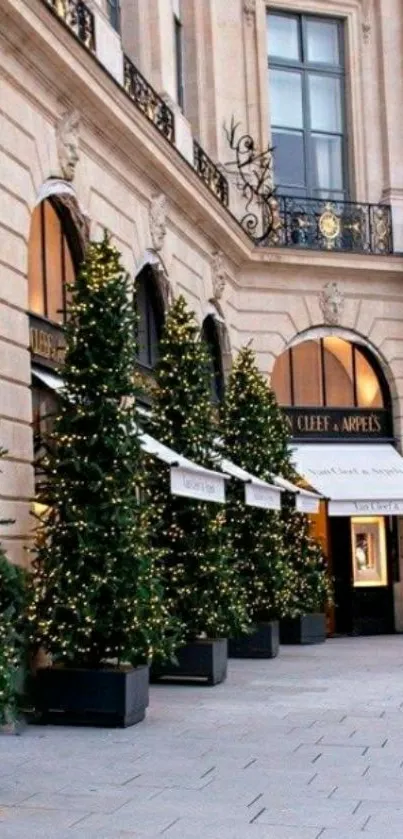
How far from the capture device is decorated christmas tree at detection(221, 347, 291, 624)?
17.8 meters

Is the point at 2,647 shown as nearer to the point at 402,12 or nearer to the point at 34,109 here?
the point at 34,109

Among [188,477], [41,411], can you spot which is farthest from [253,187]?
[41,411]

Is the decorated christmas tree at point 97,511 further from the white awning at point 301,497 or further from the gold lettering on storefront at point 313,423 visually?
the gold lettering on storefront at point 313,423

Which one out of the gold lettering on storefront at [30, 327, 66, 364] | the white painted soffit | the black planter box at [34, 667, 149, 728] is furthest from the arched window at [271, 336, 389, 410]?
the black planter box at [34, 667, 149, 728]

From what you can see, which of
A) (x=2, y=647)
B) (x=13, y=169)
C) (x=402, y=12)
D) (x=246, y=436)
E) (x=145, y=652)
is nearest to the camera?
(x=2, y=647)

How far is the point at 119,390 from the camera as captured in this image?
11.5 metres

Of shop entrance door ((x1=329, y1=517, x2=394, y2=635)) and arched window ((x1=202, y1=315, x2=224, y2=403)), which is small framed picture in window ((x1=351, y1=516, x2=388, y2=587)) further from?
arched window ((x1=202, y1=315, x2=224, y2=403))

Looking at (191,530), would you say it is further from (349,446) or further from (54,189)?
(349,446)

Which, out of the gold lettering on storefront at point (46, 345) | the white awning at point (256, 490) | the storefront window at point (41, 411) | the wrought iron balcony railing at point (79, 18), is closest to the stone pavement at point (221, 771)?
the storefront window at point (41, 411)

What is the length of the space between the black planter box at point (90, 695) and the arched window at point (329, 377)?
13.6 m

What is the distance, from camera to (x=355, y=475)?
925 inches

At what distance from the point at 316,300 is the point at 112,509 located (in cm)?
1371

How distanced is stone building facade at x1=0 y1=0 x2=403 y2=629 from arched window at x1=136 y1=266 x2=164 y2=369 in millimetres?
147

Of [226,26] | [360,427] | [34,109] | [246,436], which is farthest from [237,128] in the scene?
[34,109]
